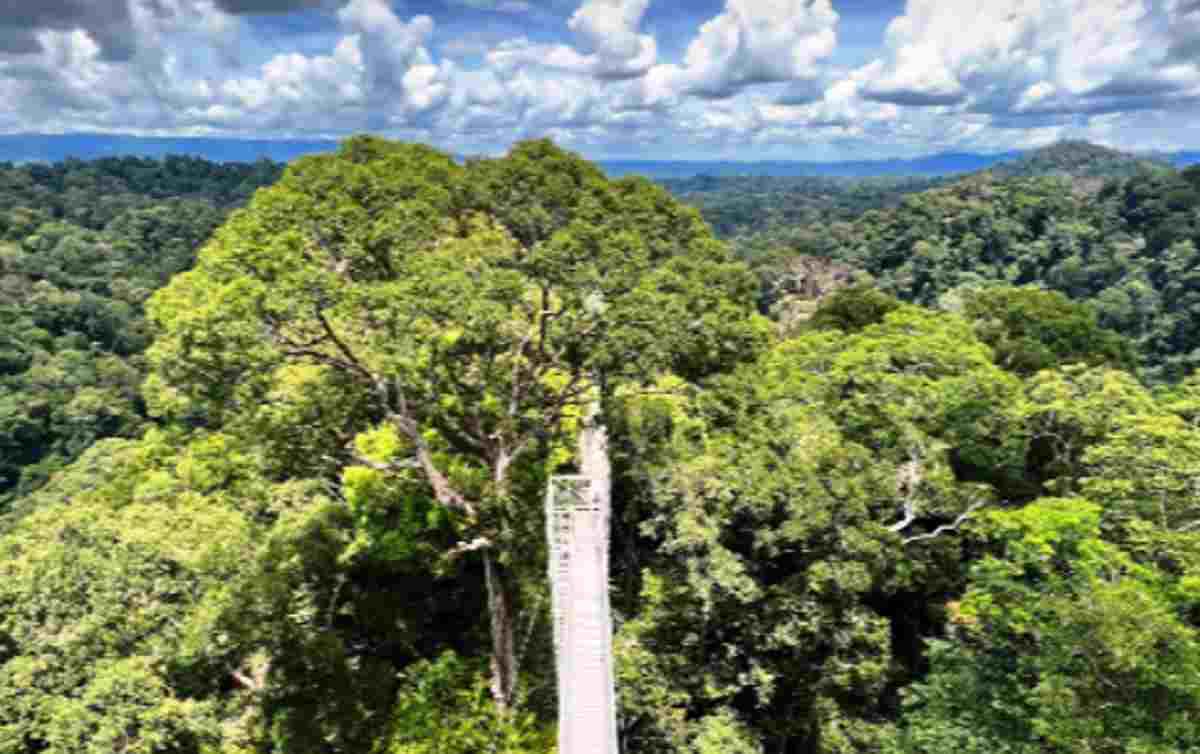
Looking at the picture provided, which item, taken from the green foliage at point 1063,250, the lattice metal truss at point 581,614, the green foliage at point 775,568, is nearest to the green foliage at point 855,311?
the green foliage at point 1063,250

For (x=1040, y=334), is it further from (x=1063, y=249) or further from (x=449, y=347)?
(x=1063, y=249)

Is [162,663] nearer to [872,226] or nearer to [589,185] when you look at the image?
[589,185]

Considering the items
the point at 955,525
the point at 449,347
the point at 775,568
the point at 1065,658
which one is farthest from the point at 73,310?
the point at 1065,658

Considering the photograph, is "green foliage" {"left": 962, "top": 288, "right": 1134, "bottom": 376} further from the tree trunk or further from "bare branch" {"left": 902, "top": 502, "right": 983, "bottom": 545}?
the tree trunk

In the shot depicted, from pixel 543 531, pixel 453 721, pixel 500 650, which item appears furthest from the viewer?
pixel 543 531

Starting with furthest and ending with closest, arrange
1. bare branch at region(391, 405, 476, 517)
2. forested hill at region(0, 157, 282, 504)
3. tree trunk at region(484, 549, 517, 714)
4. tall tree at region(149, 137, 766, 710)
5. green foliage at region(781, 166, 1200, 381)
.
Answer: green foliage at region(781, 166, 1200, 381) → forested hill at region(0, 157, 282, 504) → tree trunk at region(484, 549, 517, 714) → bare branch at region(391, 405, 476, 517) → tall tree at region(149, 137, 766, 710)

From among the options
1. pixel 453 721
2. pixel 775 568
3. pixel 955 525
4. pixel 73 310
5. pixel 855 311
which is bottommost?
pixel 73 310

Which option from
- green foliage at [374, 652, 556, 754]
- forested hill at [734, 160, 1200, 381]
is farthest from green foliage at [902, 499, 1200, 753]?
forested hill at [734, 160, 1200, 381]
